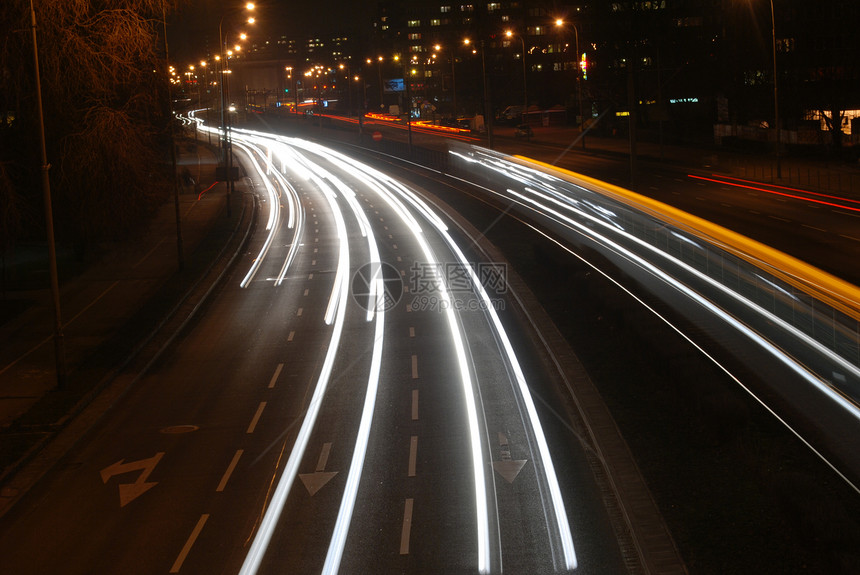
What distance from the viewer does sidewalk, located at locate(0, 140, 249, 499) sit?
1706 cm

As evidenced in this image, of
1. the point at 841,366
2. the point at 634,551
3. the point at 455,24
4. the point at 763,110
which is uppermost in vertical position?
the point at 455,24

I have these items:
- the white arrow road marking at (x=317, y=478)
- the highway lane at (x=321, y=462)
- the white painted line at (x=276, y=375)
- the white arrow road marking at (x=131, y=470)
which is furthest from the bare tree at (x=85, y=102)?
the white arrow road marking at (x=317, y=478)

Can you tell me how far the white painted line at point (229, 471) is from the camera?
44.0 ft

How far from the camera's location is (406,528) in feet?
38.2

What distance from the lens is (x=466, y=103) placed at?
424 ft

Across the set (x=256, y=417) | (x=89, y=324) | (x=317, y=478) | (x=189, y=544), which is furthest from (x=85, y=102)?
(x=189, y=544)

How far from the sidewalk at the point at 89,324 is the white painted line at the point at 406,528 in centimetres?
639

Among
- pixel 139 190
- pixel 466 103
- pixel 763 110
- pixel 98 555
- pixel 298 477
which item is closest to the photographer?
pixel 98 555

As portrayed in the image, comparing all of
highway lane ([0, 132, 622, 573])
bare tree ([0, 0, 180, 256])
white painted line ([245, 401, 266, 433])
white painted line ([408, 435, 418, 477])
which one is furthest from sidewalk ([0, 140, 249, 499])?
white painted line ([408, 435, 418, 477])

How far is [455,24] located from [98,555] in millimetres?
193092

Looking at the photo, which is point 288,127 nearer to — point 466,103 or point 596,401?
point 466,103

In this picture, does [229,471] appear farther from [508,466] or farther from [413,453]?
[508,466]

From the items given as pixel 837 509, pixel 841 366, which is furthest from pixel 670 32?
pixel 837 509

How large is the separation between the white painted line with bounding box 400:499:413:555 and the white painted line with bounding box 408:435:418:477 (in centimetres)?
119
